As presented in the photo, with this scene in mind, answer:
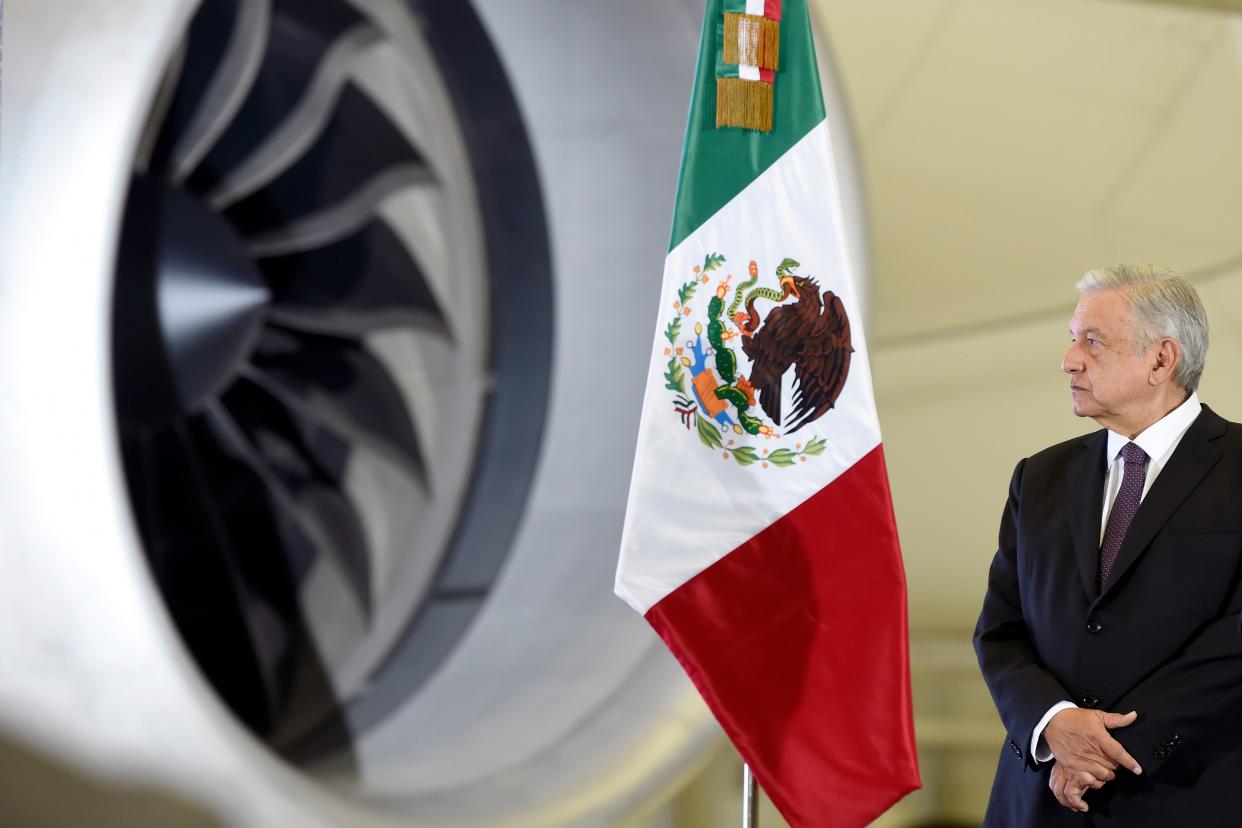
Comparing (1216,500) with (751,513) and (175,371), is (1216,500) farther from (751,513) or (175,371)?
(175,371)

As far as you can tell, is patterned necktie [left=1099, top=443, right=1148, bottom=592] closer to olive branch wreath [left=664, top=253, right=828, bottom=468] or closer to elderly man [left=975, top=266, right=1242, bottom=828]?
elderly man [left=975, top=266, right=1242, bottom=828]

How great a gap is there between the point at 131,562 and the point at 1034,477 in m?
0.69

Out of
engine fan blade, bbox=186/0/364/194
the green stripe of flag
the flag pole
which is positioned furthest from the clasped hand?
engine fan blade, bbox=186/0/364/194

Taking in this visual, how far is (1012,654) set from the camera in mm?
1063

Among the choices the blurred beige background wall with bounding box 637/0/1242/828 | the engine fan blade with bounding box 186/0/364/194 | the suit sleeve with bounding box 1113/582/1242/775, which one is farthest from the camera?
the blurred beige background wall with bounding box 637/0/1242/828

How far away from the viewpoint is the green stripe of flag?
1.27 metres

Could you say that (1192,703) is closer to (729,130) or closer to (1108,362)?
(1108,362)

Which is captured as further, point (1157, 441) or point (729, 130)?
point (729, 130)

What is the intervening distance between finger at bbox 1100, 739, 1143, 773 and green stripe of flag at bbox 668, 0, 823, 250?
1.85 ft

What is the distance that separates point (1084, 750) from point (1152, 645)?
0.29ft

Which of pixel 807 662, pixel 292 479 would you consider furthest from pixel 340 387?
pixel 807 662

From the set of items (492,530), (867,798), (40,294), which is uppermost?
(40,294)

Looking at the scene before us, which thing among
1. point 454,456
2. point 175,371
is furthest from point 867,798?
point 175,371

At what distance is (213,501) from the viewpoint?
5.88ft
